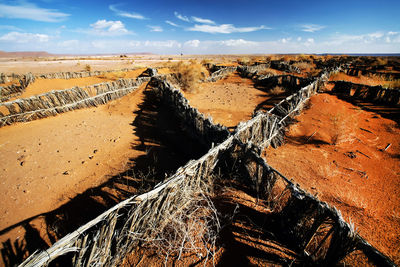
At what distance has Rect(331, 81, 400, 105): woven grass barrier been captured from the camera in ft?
28.4

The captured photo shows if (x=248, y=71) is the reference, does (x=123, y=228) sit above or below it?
below

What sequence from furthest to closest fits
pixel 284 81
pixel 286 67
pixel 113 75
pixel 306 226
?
pixel 286 67, pixel 113 75, pixel 284 81, pixel 306 226

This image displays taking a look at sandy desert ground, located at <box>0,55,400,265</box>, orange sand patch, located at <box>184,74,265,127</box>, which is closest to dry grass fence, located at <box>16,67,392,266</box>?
sandy desert ground, located at <box>0,55,400,265</box>

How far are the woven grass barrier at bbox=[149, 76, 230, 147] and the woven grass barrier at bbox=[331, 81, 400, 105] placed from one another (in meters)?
10.8

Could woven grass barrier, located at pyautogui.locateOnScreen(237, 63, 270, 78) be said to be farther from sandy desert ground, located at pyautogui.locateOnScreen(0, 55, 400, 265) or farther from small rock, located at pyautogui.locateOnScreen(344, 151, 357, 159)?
small rock, located at pyautogui.locateOnScreen(344, 151, 357, 159)

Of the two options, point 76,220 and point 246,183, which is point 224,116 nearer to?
point 246,183

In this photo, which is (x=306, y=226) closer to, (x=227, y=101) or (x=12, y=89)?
(x=227, y=101)

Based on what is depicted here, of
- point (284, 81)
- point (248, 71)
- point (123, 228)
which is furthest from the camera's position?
point (248, 71)

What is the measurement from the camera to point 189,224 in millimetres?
2869

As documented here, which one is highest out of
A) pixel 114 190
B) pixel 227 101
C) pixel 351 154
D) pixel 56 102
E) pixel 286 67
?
pixel 286 67

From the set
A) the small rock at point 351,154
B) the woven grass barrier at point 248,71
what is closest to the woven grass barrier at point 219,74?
the woven grass barrier at point 248,71

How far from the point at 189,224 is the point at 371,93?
12895 millimetres

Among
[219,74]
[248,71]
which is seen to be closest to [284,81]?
[248,71]

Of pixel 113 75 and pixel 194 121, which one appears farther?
pixel 113 75
